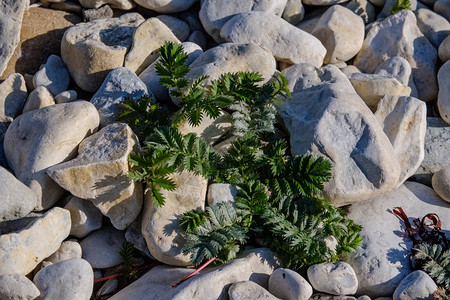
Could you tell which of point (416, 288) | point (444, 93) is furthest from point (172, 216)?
point (444, 93)

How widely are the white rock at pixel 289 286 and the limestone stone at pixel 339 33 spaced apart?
283 centimetres

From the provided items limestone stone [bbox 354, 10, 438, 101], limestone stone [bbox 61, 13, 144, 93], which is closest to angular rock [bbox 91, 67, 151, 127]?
limestone stone [bbox 61, 13, 144, 93]

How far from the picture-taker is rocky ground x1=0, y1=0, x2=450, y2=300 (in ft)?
15.5

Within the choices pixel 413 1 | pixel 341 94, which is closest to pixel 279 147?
pixel 341 94

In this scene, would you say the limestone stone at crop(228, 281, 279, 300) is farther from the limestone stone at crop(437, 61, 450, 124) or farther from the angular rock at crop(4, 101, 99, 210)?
the limestone stone at crop(437, 61, 450, 124)

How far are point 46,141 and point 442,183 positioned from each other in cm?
369

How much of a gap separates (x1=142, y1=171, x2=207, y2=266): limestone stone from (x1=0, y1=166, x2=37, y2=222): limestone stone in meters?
0.98

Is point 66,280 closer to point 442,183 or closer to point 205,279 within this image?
point 205,279

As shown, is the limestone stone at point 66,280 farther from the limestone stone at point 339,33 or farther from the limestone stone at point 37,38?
the limestone stone at point 339,33

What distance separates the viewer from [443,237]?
5.17 metres

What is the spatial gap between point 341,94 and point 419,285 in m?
1.86

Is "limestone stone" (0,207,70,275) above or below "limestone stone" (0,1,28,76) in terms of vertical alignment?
below

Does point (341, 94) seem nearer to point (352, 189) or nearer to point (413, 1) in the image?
point (352, 189)

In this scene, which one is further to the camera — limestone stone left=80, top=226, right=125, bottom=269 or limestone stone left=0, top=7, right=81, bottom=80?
limestone stone left=0, top=7, right=81, bottom=80
